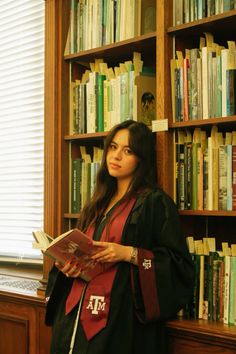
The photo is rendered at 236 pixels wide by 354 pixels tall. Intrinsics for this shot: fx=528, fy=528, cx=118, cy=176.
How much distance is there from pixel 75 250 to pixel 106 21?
1.20 m

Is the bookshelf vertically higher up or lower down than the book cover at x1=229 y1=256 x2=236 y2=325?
higher up

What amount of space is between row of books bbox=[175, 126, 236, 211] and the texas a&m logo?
A: 0.50 m

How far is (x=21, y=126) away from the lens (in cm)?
313

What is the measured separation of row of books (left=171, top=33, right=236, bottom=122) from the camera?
6.70 ft

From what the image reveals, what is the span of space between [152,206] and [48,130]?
2.88ft

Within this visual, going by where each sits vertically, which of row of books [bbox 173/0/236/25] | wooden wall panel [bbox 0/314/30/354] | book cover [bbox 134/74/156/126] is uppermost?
row of books [bbox 173/0/236/25]

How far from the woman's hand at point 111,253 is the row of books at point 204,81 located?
0.62m

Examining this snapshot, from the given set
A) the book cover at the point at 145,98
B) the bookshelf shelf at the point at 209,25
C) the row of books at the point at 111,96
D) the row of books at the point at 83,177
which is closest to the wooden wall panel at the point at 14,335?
the row of books at the point at 83,177

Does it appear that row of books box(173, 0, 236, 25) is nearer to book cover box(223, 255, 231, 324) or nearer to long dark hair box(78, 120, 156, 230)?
long dark hair box(78, 120, 156, 230)

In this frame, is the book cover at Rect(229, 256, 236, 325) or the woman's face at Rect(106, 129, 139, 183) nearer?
the book cover at Rect(229, 256, 236, 325)

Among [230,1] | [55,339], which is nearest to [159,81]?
[230,1]

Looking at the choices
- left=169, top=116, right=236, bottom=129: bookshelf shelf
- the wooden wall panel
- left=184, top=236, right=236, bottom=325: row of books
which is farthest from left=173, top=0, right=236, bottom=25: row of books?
the wooden wall panel

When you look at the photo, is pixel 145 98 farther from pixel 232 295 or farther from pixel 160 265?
pixel 232 295

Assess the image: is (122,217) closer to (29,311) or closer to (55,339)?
(55,339)
